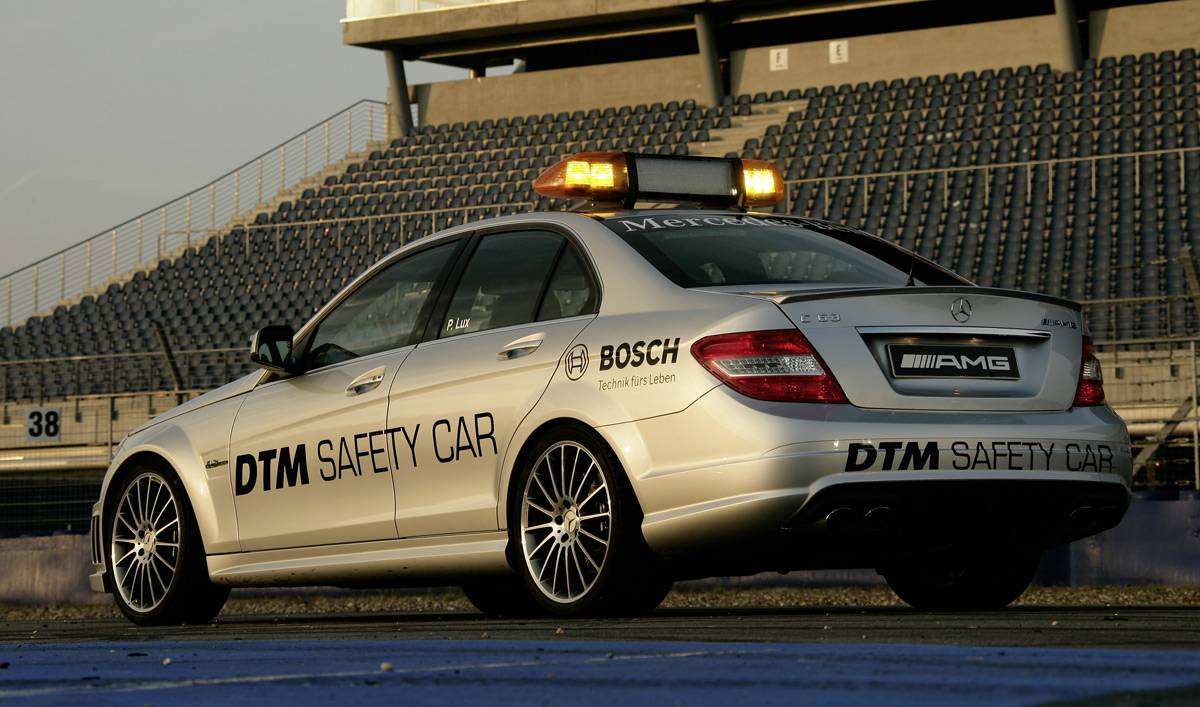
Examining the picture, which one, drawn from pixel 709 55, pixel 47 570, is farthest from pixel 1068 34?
pixel 47 570

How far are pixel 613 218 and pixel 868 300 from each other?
1.23 meters

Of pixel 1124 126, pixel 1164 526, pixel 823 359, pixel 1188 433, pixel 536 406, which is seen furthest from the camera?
pixel 1124 126

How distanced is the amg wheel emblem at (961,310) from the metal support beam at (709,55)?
26.5 metres

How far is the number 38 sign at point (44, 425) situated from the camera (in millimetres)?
14852

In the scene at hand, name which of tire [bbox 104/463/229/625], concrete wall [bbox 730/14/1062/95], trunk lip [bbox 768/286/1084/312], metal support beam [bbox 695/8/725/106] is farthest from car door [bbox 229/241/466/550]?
metal support beam [bbox 695/8/725/106]

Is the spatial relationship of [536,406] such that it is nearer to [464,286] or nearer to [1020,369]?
[464,286]

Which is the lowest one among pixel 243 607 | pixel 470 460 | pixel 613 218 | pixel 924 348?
pixel 243 607

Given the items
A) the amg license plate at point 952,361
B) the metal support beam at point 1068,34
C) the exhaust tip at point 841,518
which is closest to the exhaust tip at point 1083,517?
the amg license plate at point 952,361

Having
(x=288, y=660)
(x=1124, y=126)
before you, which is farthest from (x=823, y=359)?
(x=1124, y=126)

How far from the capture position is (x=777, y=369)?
5.00m

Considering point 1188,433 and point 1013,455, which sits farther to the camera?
point 1188,433

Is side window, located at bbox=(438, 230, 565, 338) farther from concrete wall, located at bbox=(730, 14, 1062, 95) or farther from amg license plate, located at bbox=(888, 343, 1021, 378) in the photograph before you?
concrete wall, located at bbox=(730, 14, 1062, 95)

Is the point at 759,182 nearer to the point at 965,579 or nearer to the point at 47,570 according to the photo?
the point at 965,579

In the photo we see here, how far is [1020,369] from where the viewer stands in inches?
209
